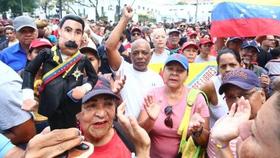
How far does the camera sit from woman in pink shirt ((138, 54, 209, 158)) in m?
3.01

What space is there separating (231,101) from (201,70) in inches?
90.6

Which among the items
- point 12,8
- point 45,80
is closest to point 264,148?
point 45,80

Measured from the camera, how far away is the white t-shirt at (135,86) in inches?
150

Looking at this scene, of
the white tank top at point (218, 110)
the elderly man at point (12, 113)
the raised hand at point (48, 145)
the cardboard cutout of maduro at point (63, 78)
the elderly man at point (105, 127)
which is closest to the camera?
the raised hand at point (48, 145)

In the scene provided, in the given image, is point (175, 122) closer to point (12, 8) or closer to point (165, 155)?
point (165, 155)

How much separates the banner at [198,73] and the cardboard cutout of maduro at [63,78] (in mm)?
2188

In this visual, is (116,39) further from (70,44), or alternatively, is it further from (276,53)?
(276,53)

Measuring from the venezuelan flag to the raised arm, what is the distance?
149 cm

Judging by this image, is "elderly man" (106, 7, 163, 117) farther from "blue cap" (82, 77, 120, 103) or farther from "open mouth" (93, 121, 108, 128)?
"open mouth" (93, 121, 108, 128)

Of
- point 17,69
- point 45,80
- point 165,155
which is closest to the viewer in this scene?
point 45,80

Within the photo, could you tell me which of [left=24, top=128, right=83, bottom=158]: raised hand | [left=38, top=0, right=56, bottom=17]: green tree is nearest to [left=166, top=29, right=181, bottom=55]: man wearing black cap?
[left=24, top=128, right=83, bottom=158]: raised hand

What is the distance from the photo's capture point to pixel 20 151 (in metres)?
1.94

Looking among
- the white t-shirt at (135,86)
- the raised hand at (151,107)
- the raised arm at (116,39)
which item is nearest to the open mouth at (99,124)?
the raised hand at (151,107)

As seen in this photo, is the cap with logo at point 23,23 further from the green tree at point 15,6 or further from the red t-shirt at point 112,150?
the green tree at point 15,6
